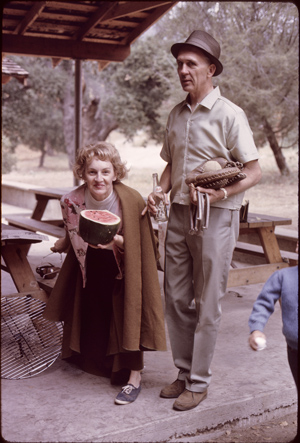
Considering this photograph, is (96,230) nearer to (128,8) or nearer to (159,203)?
(159,203)

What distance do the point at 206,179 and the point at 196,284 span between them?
2.22ft

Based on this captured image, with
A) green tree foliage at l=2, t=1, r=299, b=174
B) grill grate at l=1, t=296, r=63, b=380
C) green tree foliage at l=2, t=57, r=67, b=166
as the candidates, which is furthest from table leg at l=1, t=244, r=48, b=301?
green tree foliage at l=2, t=57, r=67, b=166

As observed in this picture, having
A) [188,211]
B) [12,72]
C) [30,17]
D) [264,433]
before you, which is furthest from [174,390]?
[12,72]

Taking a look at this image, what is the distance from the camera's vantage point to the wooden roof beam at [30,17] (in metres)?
7.70

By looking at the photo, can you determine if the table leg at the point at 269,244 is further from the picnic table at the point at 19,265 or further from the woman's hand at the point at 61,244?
the woman's hand at the point at 61,244

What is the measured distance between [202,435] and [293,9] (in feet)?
52.8

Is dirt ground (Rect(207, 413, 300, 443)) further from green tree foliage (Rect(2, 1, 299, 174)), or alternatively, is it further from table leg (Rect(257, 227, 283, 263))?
green tree foliage (Rect(2, 1, 299, 174))

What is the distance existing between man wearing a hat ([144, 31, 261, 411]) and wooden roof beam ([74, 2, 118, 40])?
16.9ft

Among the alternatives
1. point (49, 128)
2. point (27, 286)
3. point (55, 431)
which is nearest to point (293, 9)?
point (27, 286)

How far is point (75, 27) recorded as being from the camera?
895cm

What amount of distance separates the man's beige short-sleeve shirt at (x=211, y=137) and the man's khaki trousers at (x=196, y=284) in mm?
140

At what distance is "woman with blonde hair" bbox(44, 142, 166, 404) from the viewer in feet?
11.3

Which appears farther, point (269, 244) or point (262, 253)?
point (262, 253)

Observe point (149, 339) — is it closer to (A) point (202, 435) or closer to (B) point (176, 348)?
(B) point (176, 348)
